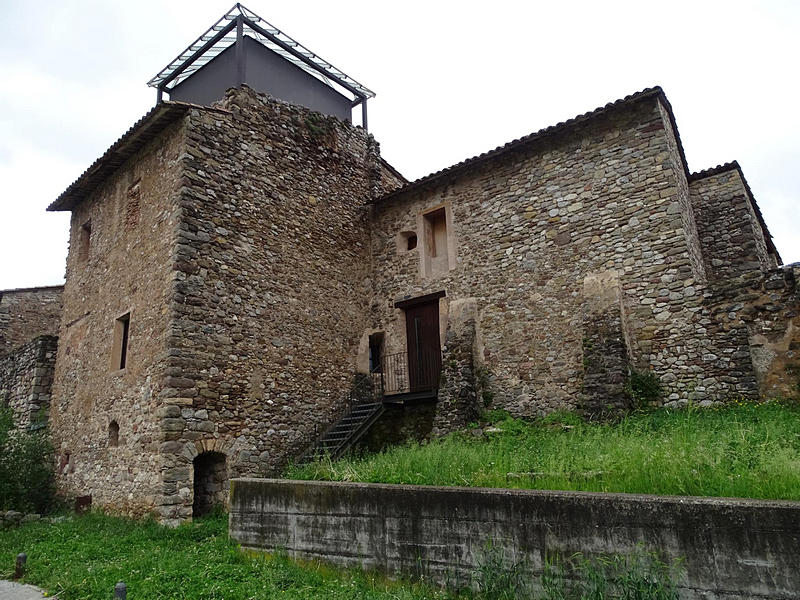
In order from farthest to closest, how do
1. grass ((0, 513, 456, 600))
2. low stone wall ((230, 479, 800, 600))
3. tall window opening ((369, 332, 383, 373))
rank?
1. tall window opening ((369, 332, 383, 373))
2. grass ((0, 513, 456, 600))
3. low stone wall ((230, 479, 800, 600))

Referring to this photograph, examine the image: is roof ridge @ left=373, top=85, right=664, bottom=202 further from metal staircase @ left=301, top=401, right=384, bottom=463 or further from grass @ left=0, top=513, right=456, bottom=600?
grass @ left=0, top=513, right=456, bottom=600

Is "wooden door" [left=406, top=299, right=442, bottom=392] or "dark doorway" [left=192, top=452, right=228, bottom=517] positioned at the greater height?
"wooden door" [left=406, top=299, right=442, bottom=392]

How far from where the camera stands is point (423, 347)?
12.4m

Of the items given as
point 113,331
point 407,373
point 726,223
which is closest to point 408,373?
point 407,373

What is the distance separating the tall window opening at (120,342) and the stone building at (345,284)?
41mm

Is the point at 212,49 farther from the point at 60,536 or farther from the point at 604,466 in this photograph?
the point at 604,466

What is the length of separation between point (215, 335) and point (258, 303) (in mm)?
1228

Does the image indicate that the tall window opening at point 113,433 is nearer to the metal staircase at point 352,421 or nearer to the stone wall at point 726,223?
the metal staircase at point 352,421

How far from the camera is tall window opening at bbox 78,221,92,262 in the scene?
523 inches

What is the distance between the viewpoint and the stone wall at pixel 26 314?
1689 cm

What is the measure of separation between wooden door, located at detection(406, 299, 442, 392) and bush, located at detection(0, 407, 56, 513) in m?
8.19

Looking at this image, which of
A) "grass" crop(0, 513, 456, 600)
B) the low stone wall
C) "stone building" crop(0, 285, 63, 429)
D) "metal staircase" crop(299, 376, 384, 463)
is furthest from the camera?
"stone building" crop(0, 285, 63, 429)

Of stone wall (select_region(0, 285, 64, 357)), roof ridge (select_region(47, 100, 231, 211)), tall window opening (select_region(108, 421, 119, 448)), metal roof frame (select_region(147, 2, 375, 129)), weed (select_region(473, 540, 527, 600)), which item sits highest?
metal roof frame (select_region(147, 2, 375, 129))

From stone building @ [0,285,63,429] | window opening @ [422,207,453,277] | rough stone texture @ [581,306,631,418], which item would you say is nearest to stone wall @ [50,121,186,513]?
stone building @ [0,285,63,429]
